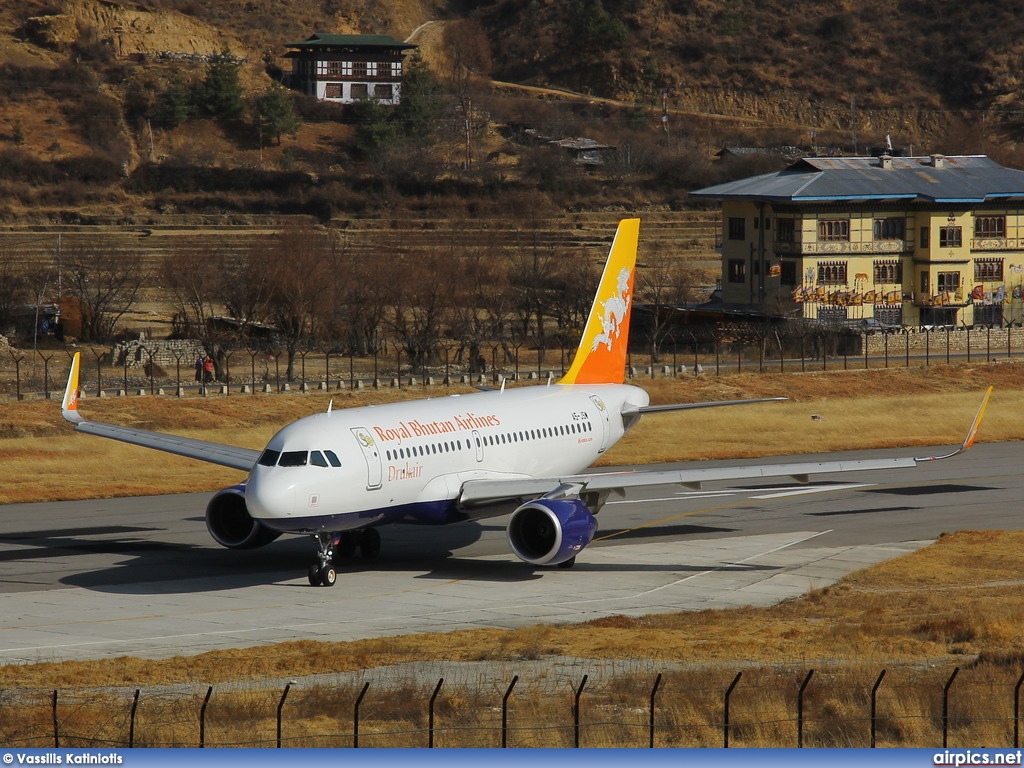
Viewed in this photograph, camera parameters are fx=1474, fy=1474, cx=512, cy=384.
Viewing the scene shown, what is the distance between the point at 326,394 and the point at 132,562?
39.8 meters

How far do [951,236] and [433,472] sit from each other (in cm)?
8817

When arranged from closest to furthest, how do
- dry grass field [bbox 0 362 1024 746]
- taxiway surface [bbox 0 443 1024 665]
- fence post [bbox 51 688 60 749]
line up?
fence post [bbox 51 688 60 749], dry grass field [bbox 0 362 1024 746], taxiway surface [bbox 0 443 1024 665]

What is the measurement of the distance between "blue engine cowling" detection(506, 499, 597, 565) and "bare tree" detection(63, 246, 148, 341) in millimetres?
75214

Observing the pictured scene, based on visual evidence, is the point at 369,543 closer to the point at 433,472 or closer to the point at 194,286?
the point at 433,472

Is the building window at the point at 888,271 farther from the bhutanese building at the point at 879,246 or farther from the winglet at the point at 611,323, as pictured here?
the winglet at the point at 611,323

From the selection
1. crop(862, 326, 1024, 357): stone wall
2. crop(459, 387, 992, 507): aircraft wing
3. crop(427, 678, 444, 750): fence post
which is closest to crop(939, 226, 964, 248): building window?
crop(862, 326, 1024, 357): stone wall

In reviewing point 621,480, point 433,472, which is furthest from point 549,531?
point 433,472

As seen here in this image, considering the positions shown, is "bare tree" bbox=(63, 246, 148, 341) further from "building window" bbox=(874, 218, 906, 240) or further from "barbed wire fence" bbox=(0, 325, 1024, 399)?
"building window" bbox=(874, 218, 906, 240)

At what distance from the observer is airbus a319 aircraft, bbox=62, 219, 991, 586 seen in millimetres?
41781

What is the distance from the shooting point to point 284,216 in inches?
6639

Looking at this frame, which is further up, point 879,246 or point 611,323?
point 879,246

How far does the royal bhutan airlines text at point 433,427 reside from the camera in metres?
44.4

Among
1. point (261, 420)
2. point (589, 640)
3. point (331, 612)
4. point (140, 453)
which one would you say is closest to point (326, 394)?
point (261, 420)

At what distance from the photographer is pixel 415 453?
44.8 m
